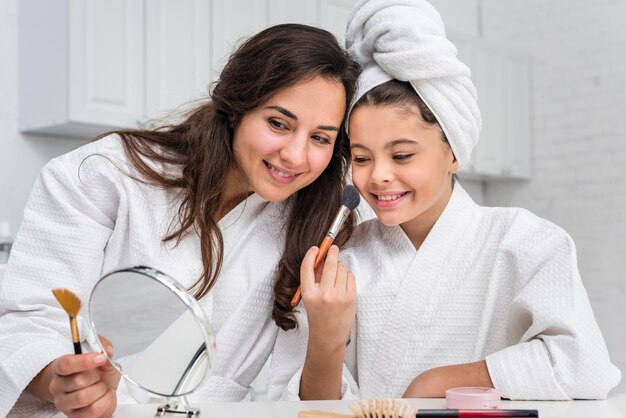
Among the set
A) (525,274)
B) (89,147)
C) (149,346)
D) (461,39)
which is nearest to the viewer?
(149,346)

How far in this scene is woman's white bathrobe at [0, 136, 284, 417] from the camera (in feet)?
3.50

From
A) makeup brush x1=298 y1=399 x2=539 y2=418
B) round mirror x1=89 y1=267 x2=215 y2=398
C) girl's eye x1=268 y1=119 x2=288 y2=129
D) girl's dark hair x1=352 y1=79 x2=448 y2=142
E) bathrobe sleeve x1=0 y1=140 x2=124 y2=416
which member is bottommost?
bathrobe sleeve x1=0 y1=140 x2=124 y2=416

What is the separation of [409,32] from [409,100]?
11 centimetres

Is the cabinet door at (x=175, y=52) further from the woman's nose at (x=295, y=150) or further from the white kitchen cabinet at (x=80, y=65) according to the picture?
the woman's nose at (x=295, y=150)

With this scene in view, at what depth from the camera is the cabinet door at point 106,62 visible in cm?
235

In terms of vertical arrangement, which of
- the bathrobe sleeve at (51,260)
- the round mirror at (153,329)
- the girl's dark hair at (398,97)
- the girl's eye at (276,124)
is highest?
the girl's dark hair at (398,97)

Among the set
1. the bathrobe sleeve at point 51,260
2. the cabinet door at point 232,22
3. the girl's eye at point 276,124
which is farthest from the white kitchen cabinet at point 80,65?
the girl's eye at point 276,124

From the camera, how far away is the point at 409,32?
1215 millimetres

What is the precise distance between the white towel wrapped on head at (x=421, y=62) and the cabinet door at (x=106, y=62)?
1.31m

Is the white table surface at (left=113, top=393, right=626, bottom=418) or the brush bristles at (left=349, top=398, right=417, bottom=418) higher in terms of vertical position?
the brush bristles at (left=349, top=398, right=417, bottom=418)

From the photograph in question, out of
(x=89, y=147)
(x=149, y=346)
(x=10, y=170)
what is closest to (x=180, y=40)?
(x=10, y=170)

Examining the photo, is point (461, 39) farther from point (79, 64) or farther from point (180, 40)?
point (79, 64)

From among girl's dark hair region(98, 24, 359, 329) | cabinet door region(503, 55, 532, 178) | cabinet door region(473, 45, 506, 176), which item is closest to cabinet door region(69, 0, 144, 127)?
girl's dark hair region(98, 24, 359, 329)

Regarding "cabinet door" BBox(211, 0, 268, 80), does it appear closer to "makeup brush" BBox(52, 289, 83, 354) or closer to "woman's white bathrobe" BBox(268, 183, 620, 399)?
"woman's white bathrobe" BBox(268, 183, 620, 399)
